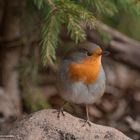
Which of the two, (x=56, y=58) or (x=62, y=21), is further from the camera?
(x=56, y=58)

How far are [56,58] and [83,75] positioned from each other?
154cm

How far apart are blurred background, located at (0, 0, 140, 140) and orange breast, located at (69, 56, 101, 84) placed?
0.92 feet

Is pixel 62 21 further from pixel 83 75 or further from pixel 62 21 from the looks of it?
pixel 83 75

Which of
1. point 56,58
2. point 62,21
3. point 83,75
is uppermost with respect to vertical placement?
point 62,21

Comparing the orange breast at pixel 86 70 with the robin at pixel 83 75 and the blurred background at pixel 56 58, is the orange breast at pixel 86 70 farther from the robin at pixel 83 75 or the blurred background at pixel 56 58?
the blurred background at pixel 56 58

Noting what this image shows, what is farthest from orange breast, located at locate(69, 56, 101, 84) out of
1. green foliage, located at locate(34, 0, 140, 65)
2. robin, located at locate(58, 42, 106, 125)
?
green foliage, located at locate(34, 0, 140, 65)

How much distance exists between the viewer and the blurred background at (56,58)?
4.54m

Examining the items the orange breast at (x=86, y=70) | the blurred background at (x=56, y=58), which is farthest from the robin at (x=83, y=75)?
the blurred background at (x=56, y=58)

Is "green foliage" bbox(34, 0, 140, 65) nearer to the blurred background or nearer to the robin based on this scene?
the blurred background

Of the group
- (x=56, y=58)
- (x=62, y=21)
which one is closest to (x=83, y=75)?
(x=62, y=21)

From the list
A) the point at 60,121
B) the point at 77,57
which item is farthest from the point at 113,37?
the point at 60,121

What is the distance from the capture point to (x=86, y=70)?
13.7 feet

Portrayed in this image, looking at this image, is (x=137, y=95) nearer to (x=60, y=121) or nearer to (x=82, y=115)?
(x=82, y=115)

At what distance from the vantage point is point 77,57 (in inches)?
166
